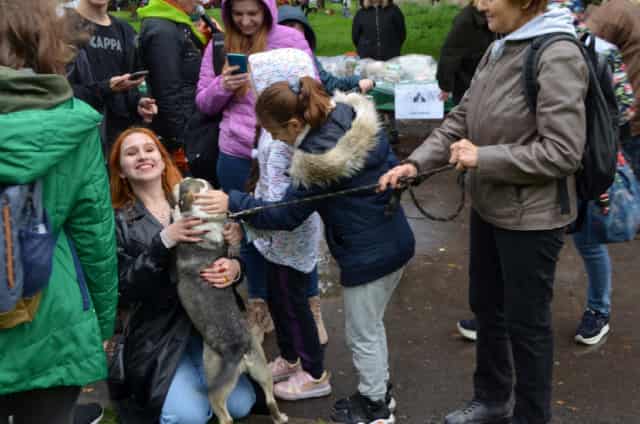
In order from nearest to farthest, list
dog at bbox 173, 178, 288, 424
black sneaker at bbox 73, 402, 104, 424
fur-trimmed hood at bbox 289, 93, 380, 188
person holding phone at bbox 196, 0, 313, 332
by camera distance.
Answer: fur-trimmed hood at bbox 289, 93, 380, 188 → dog at bbox 173, 178, 288, 424 → black sneaker at bbox 73, 402, 104, 424 → person holding phone at bbox 196, 0, 313, 332

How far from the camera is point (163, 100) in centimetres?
463

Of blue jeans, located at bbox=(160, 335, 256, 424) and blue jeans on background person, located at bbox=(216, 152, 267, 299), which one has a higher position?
blue jeans on background person, located at bbox=(216, 152, 267, 299)

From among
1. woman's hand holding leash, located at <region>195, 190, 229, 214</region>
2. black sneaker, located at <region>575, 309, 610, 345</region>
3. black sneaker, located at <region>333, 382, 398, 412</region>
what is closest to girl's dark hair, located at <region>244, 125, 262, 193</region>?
woman's hand holding leash, located at <region>195, 190, 229, 214</region>

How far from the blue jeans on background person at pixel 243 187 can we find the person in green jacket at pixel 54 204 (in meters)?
1.72

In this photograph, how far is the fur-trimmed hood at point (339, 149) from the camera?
2.90 m

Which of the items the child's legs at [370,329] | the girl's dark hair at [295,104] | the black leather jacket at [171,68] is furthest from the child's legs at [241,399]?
the black leather jacket at [171,68]

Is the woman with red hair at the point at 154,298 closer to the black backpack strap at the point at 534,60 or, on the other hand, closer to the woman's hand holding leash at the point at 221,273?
the woman's hand holding leash at the point at 221,273

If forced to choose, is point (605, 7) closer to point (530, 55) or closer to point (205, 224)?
point (530, 55)

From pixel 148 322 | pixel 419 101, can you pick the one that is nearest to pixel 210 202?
pixel 148 322

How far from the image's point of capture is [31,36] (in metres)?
2.12

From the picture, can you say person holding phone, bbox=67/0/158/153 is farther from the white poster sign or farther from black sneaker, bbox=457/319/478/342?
the white poster sign

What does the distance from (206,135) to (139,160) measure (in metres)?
0.85

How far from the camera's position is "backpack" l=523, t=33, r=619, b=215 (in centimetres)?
257

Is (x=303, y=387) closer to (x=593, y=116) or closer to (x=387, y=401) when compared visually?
(x=387, y=401)
